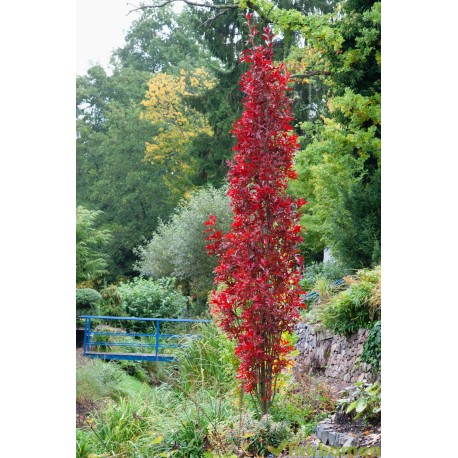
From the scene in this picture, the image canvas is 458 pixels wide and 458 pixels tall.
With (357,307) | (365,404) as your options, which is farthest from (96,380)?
(365,404)

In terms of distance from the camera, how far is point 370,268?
5.31 metres

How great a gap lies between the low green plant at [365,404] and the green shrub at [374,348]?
297 mm

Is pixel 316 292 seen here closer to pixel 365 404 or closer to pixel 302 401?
pixel 302 401

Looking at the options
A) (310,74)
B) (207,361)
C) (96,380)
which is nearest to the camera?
(96,380)

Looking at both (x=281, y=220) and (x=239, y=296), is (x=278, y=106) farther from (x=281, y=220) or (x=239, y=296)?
(x=239, y=296)

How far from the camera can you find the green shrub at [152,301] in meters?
9.48

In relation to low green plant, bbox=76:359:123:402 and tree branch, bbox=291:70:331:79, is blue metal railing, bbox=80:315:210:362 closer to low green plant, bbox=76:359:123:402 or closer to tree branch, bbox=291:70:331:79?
low green plant, bbox=76:359:123:402

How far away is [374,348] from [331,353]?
706 mm

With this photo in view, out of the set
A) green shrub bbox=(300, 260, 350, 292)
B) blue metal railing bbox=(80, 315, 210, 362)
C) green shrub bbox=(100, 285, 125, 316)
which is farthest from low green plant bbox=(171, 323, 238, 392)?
green shrub bbox=(100, 285, 125, 316)

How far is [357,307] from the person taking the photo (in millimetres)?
4871

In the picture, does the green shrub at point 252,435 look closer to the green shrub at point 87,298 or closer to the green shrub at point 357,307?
the green shrub at point 357,307

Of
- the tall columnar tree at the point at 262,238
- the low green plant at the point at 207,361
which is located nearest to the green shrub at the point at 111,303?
the low green plant at the point at 207,361
